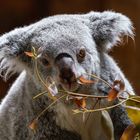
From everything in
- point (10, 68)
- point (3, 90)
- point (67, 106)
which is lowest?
point (3, 90)

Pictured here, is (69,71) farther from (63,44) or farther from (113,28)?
(113,28)

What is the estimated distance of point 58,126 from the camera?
208 cm

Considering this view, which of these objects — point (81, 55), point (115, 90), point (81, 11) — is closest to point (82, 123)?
point (81, 55)

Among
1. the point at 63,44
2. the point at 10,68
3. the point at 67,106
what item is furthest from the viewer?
the point at 10,68

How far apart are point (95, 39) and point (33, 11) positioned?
7.41 ft

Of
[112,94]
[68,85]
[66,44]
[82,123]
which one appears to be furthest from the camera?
[82,123]

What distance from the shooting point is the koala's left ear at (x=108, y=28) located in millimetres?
2016

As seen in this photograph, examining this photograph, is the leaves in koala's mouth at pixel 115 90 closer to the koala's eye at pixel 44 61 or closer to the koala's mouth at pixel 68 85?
the koala's mouth at pixel 68 85

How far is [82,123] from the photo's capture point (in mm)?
2098

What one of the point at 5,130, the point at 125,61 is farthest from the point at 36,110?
the point at 125,61

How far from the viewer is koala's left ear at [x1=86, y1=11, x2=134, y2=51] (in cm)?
202

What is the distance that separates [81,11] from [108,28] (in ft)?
6.55

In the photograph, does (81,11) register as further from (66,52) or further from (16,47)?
(66,52)

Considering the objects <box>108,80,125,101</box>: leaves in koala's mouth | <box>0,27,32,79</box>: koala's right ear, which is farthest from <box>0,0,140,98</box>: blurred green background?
<box>108,80,125,101</box>: leaves in koala's mouth
